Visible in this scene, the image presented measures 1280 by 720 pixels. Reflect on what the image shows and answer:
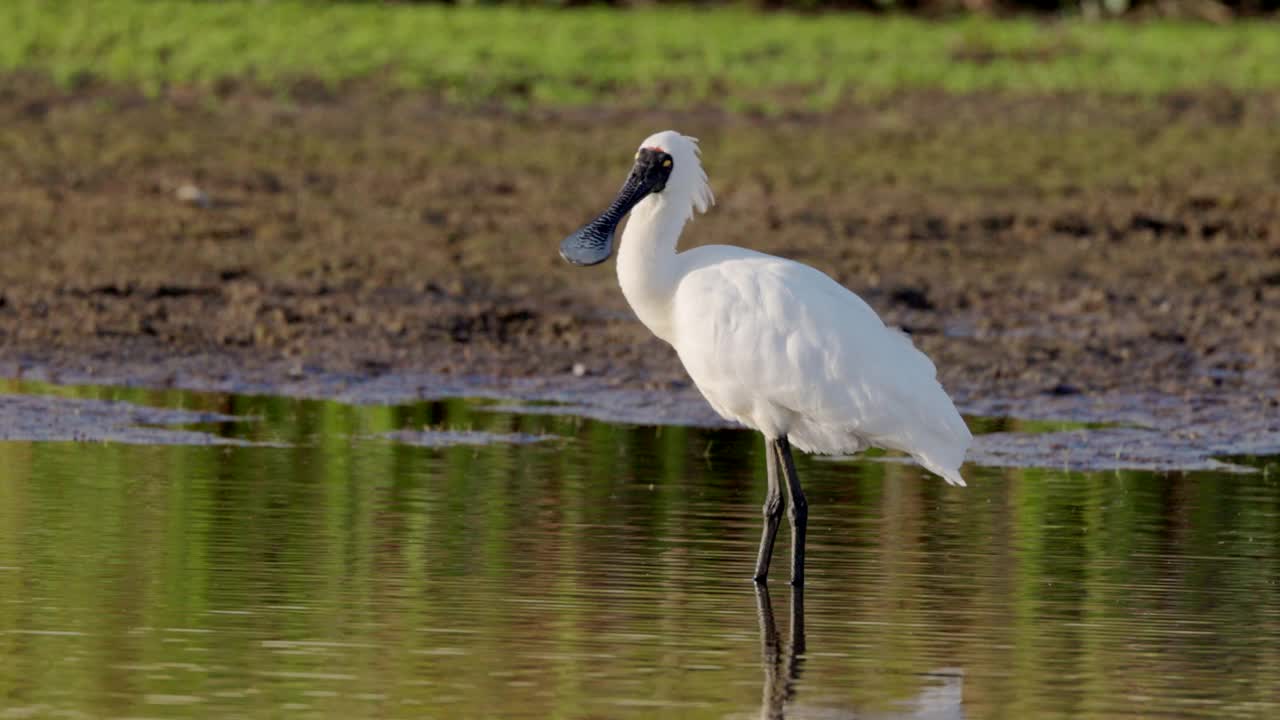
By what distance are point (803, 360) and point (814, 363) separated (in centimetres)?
4

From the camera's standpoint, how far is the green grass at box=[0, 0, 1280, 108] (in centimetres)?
2658

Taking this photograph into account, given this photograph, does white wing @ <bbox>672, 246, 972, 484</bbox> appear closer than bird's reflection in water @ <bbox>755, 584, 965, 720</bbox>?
No

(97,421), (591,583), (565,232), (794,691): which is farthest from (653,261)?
(565,232)

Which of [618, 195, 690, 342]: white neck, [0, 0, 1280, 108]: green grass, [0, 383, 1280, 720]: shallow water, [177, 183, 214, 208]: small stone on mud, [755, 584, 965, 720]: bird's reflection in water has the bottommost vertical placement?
[755, 584, 965, 720]: bird's reflection in water

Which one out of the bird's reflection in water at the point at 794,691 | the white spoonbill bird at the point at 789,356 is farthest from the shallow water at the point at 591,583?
the white spoonbill bird at the point at 789,356

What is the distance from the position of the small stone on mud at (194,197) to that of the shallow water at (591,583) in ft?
21.7

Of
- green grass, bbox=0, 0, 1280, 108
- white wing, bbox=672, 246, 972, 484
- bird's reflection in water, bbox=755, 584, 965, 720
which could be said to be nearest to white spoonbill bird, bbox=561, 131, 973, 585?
white wing, bbox=672, 246, 972, 484

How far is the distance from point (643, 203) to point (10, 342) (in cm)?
590

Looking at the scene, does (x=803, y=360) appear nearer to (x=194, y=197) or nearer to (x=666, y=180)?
(x=666, y=180)

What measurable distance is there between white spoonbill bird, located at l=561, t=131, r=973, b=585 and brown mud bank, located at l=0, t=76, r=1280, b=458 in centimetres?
450

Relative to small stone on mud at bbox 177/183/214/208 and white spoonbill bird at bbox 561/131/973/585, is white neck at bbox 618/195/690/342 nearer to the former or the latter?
white spoonbill bird at bbox 561/131/973/585

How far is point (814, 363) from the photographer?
9062mm

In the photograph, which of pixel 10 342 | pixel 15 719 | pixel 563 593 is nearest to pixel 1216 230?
pixel 10 342

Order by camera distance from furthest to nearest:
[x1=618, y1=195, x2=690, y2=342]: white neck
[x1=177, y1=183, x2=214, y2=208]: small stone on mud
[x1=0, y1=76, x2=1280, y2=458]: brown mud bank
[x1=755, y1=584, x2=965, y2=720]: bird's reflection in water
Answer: [x1=177, y1=183, x2=214, y2=208]: small stone on mud → [x1=0, y1=76, x2=1280, y2=458]: brown mud bank → [x1=618, y1=195, x2=690, y2=342]: white neck → [x1=755, y1=584, x2=965, y2=720]: bird's reflection in water
